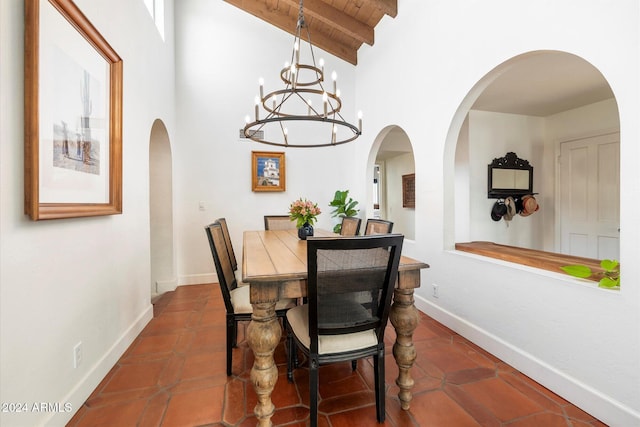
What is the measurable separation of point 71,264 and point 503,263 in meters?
2.79

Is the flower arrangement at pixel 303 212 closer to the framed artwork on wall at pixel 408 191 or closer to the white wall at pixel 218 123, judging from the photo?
the white wall at pixel 218 123

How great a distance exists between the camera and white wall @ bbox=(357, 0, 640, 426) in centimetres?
135

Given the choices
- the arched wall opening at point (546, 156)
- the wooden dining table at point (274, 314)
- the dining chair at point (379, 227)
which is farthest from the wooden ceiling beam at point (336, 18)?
the wooden dining table at point (274, 314)

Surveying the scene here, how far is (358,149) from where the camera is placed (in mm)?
4438

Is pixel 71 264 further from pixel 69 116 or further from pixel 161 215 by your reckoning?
pixel 161 215

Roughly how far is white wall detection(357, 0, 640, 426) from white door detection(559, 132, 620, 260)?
249 cm

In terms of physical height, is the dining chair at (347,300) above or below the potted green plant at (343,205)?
below

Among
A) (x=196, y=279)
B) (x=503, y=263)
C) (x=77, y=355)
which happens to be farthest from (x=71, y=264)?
(x=503, y=263)

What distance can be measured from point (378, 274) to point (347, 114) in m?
3.79

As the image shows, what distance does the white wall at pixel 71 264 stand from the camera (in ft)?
3.60

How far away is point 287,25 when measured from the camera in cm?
415

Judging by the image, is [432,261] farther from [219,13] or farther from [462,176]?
[219,13]

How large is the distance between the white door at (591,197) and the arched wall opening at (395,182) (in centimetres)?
215

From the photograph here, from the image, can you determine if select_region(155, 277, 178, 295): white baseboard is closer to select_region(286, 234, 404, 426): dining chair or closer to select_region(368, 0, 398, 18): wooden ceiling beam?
select_region(286, 234, 404, 426): dining chair
